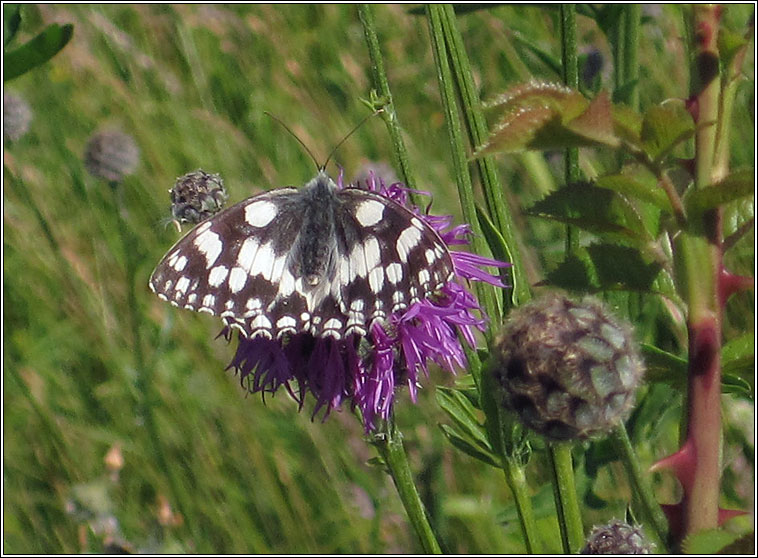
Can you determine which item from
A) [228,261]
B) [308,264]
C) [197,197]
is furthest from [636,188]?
[197,197]

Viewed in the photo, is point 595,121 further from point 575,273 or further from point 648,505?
point 648,505

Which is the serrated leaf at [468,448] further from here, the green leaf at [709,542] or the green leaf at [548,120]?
the green leaf at [548,120]

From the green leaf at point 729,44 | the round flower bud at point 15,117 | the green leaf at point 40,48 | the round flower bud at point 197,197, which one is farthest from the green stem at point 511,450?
the round flower bud at point 15,117

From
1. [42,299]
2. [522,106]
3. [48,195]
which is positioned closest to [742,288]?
[522,106]

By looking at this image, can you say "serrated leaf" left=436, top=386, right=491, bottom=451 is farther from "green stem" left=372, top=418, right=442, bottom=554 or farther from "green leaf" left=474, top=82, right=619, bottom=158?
"green leaf" left=474, top=82, right=619, bottom=158

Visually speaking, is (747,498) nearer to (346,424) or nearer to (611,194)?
(346,424)
